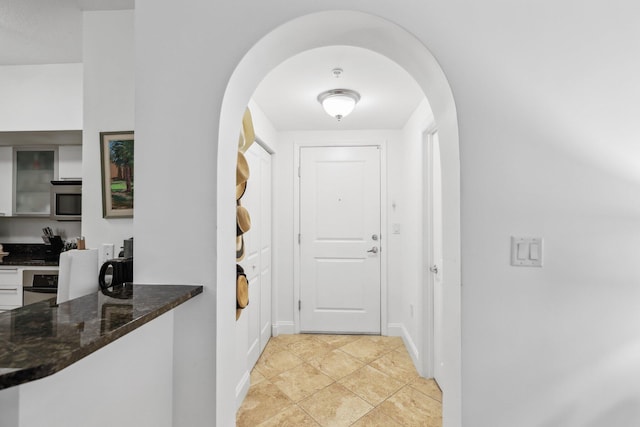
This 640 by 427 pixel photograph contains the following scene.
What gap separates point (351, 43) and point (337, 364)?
2580mm

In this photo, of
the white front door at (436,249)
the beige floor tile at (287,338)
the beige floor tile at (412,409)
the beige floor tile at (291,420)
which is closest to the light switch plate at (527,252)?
the white front door at (436,249)

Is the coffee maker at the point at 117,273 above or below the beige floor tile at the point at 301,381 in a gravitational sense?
above

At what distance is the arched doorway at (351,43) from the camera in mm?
1184

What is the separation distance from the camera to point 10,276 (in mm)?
2729

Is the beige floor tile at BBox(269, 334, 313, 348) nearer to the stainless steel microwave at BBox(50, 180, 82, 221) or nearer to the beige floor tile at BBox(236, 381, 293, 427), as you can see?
the beige floor tile at BBox(236, 381, 293, 427)

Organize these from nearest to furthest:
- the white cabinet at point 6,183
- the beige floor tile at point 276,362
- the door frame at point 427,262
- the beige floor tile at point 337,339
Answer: the door frame at point 427,262 → the beige floor tile at point 276,362 → the white cabinet at point 6,183 → the beige floor tile at point 337,339

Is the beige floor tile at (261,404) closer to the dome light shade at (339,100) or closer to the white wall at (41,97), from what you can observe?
the dome light shade at (339,100)

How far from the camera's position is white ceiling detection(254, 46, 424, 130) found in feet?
6.64

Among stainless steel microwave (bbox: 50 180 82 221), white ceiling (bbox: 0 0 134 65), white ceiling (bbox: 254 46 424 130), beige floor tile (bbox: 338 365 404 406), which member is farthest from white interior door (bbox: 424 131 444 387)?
stainless steel microwave (bbox: 50 180 82 221)

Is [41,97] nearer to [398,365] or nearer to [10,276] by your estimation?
[10,276]

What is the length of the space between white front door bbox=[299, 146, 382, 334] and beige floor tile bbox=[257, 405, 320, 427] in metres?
1.52

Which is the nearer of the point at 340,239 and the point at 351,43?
the point at 351,43

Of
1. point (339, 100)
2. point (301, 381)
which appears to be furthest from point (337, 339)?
point (339, 100)

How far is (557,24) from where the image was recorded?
1143mm
